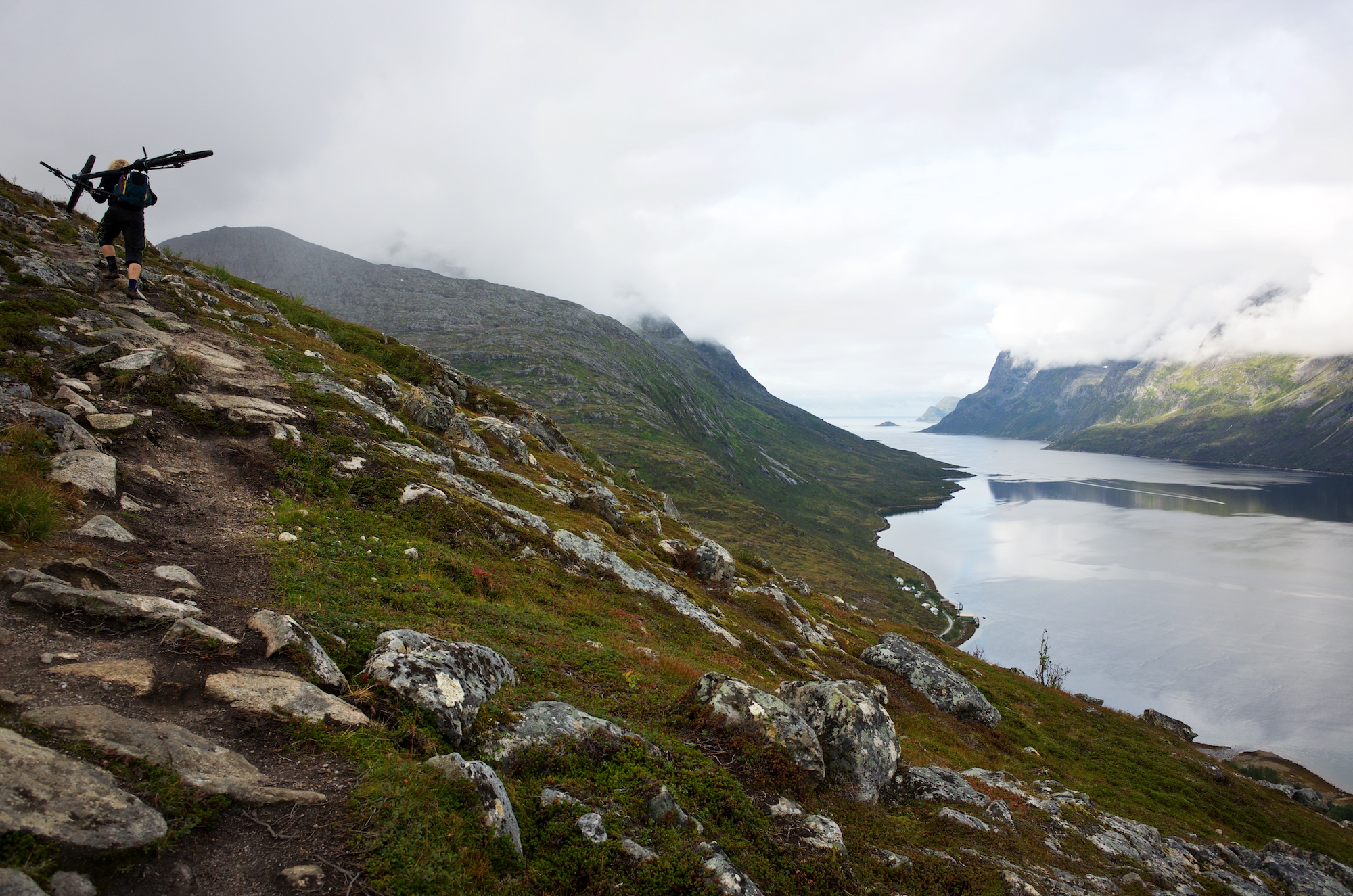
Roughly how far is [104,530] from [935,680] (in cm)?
4703

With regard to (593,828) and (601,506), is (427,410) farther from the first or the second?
(593,828)

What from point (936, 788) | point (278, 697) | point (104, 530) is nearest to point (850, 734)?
point (936, 788)

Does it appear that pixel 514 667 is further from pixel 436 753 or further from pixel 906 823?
pixel 906 823

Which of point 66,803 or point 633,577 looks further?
point 633,577

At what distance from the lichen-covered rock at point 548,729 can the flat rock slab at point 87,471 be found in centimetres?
1196

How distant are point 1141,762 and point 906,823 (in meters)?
57.1

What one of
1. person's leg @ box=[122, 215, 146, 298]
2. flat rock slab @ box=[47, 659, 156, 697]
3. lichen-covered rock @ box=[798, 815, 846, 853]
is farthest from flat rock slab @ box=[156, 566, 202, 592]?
person's leg @ box=[122, 215, 146, 298]

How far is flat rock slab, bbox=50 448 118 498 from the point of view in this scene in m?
13.5

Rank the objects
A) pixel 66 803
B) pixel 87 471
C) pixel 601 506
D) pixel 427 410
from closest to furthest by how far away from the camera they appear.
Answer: pixel 66 803 → pixel 87 471 → pixel 427 410 → pixel 601 506

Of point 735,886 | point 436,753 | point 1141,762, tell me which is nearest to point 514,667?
point 436,753

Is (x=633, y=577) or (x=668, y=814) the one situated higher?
(x=668, y=814)

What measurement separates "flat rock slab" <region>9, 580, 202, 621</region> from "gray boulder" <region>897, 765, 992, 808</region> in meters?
19.1

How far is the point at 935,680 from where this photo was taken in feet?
Result: 139

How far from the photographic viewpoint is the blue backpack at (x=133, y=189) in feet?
73.9
